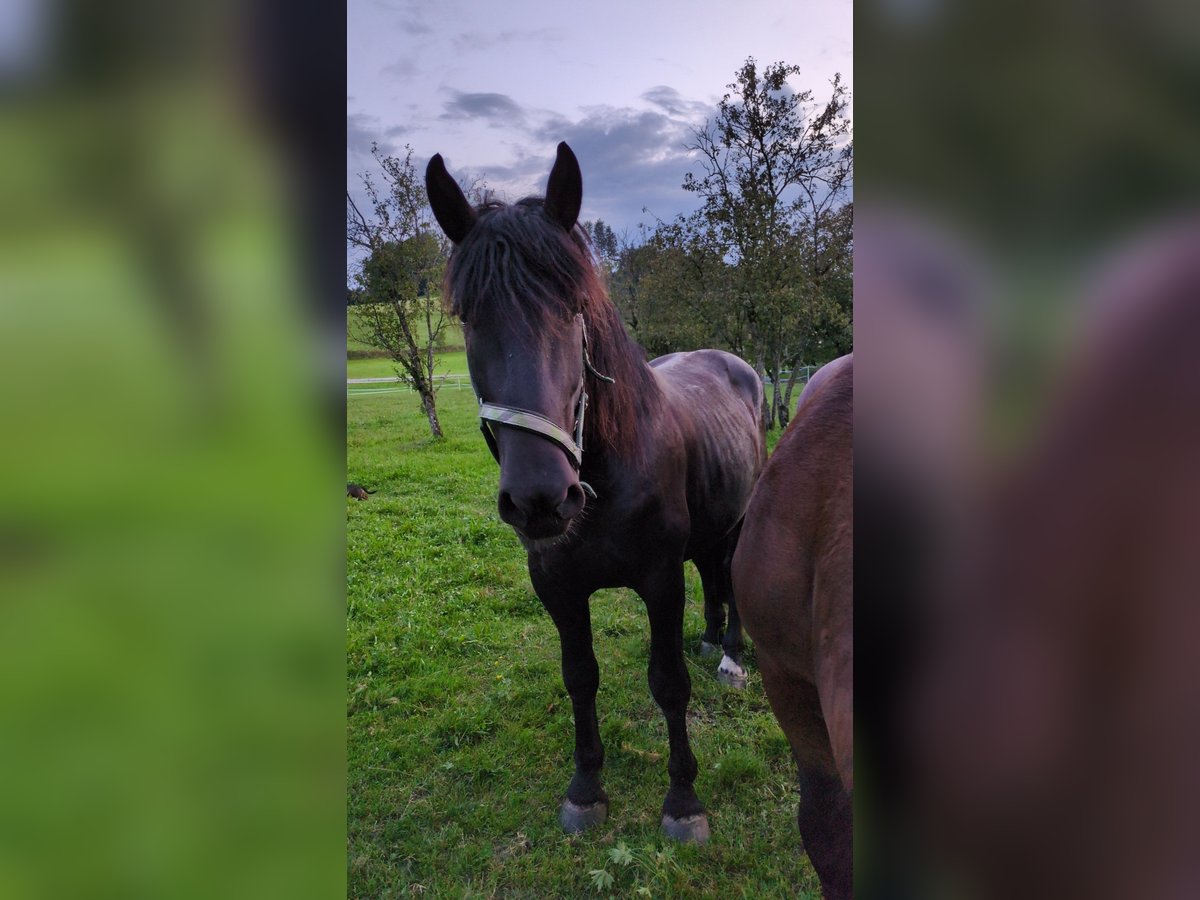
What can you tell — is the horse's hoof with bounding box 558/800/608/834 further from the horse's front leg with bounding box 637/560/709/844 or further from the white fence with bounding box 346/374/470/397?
the white fence with bounding box 346/374/470/397

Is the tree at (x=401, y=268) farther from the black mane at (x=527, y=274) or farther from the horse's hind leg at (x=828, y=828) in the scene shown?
the horse's hind leg at (x=828, y=828)

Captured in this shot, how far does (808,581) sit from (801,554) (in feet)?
0.24

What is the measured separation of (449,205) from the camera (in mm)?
2029

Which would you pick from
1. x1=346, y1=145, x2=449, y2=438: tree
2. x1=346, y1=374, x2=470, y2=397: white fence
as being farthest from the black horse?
x1=346, y1=374, x2=470, y2=397: white fence

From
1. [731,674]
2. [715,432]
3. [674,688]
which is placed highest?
[715,432]

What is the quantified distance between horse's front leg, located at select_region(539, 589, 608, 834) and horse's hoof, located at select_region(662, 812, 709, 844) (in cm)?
33

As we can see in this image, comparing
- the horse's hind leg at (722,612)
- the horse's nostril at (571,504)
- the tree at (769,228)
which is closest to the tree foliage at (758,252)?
the tree at (769,228)

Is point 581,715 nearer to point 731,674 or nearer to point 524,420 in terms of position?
point 731,674

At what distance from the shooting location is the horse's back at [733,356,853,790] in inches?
59.3
